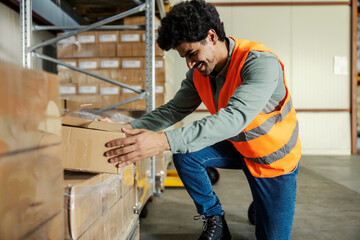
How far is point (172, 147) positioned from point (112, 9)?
9.89ft

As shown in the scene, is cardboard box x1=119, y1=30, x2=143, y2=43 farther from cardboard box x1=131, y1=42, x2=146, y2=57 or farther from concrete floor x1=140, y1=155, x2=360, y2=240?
concrete floor x1=140, y1=155, x2=360, y2=240

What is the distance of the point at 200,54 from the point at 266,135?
0.56 m

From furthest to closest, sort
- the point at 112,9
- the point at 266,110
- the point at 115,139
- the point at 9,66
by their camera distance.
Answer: the point at 112,9 → the point at 266,110 → the point at 115,139 → the point at 9,66

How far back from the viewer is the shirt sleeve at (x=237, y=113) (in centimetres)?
130

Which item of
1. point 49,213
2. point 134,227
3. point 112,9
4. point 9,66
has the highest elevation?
point 112,9

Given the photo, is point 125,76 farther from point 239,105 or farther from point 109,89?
point 239,105

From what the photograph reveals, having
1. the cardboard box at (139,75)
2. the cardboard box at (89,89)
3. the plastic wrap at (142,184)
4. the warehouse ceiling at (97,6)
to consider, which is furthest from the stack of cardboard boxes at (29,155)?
the cardboard box at (89,89)

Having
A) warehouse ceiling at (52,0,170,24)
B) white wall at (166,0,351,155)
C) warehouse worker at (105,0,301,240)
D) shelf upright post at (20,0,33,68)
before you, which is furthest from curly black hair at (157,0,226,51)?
white wall at (166,0,351,155)

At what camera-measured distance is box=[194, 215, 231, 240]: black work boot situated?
204 centimetres

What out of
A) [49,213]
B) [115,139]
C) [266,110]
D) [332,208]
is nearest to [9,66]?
[49,213]

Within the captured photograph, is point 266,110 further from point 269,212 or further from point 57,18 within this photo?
point 57,18

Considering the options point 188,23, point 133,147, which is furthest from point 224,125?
point 188,23

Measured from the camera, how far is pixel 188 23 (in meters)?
1.49

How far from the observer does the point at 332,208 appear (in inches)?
115
